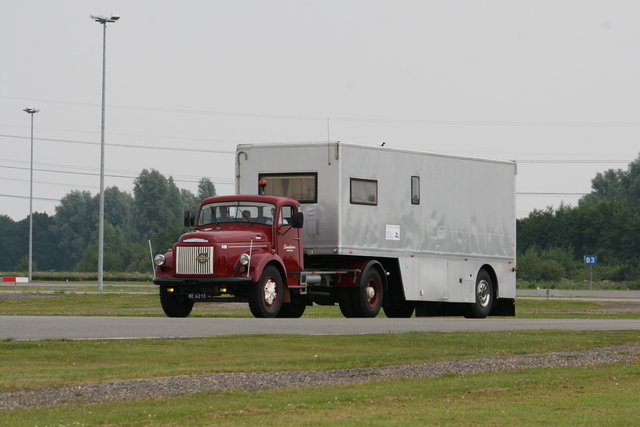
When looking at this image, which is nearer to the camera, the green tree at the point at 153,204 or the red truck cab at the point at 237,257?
the red truck cab at the point at 237,257

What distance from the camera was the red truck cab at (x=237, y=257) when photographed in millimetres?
23922

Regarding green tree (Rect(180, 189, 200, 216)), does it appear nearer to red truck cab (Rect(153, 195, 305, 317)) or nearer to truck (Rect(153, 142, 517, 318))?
truck (Rect(153, 142, 517, 318))

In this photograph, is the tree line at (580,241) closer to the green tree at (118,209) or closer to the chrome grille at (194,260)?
the chrome grille at (194,260)

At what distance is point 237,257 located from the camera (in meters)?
Answer: 24.0

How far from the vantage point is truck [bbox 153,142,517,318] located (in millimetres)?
24281

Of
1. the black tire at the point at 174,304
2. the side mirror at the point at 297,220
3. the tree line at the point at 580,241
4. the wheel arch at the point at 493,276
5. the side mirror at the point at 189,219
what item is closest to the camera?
the side mirror at the point at 297,220

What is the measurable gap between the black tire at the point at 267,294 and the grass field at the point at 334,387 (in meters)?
4.97

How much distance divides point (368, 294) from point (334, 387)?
14.4m

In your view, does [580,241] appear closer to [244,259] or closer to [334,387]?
[244,259]

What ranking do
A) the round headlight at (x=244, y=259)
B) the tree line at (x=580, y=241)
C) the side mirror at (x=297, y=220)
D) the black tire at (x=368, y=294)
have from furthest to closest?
the tree line at (x=580, y=241)
the black tire at (x=368, y=294)
the side mirror at (x=297, y=220)
the round headlight at (x=244, y=259)

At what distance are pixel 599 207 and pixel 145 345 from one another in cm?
10238

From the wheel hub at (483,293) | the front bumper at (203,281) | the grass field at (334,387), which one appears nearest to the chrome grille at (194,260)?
the front bumper at (203,281)

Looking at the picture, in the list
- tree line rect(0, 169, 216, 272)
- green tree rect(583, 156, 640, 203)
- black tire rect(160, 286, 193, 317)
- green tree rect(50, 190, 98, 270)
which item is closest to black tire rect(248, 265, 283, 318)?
black tire rect(160, 286, 193, 317)

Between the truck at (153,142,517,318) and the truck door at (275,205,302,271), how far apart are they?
0.09ft
